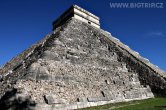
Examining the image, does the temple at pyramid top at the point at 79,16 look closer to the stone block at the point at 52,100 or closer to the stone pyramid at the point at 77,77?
the stone pyramid at the point at 77,77

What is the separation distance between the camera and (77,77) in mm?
12859

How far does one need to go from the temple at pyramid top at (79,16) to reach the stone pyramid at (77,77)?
4.37 m

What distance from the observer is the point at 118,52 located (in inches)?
727

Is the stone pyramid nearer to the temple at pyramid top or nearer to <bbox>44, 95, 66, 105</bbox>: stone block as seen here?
<bbox>44, 95, 66, 105</bbox>: stone block

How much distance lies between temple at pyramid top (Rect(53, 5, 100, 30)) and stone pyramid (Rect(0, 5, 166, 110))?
437 centimetres

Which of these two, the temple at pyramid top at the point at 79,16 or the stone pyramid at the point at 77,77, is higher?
the temple at pyramid top at the point at 79,16

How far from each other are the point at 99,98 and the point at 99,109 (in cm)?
176

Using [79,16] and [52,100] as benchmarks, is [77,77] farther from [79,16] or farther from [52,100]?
[79,16]

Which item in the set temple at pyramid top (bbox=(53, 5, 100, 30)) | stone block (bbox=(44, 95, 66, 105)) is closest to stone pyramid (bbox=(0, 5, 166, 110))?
stone block (bbox=(44, 95, 66, 105))

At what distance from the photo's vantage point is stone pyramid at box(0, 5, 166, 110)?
10.4 metres

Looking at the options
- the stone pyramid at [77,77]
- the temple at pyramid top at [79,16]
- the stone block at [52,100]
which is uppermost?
the temple at pyramid top at [79,16]

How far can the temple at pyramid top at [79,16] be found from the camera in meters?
24.2

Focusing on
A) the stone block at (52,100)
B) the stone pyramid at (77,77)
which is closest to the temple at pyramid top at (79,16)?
the stone pyramid at (77,77)

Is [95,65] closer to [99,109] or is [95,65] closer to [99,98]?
[99,98]
